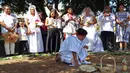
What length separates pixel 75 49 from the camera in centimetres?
916

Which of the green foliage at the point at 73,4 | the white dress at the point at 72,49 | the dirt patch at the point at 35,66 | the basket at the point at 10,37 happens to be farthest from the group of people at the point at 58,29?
the green foliage at the point at 73,4

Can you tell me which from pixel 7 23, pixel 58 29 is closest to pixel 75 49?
pixel 7 23

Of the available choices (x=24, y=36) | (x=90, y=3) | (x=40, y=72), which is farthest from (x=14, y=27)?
(x=90, y=3)

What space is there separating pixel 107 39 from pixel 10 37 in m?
3.82

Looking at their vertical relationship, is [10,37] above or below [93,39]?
above

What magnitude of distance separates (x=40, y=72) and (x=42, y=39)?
470 centimetres

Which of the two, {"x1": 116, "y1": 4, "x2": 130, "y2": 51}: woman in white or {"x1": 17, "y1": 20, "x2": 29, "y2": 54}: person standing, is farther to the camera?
{"x1": 116, "y1": 4, "x2": 130, "y2": 51}: woman in white

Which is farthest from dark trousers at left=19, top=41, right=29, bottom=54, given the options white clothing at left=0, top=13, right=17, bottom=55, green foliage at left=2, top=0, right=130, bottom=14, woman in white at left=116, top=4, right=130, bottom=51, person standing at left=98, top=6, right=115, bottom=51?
green foliage at left=2, top=0, right=130, bottom=14

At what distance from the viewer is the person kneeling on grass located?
360 inches

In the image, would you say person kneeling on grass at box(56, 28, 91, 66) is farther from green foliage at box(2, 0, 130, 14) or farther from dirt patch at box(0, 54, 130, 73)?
green foliage at box(2, 0, 130, 14)

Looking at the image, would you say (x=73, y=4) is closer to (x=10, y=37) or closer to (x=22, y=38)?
(x=22, y=38)

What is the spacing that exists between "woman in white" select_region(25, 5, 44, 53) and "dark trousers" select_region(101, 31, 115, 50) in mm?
2457

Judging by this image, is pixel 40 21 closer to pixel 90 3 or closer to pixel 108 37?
pixel 108 37

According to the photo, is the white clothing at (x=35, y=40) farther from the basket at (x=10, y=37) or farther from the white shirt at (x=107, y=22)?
the white shirt at (x=107, y=22)
